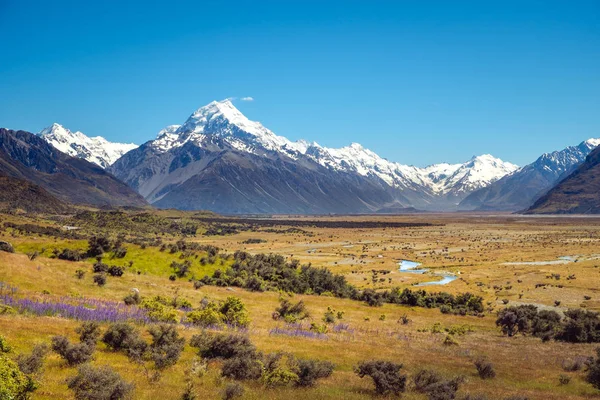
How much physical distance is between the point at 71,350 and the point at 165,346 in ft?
12.4

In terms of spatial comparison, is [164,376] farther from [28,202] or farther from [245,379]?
[28,202]

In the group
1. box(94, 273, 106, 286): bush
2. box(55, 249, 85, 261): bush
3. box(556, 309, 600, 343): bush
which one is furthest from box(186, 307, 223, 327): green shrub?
box(556, 309, 600, 343): bush

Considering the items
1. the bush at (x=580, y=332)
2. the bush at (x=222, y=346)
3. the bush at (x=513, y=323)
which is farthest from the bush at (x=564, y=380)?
the bush at (x=222, y=346)

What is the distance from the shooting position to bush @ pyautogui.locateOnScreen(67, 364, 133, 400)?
13.7m

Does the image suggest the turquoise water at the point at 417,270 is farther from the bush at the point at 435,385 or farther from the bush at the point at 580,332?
the bush at the point at 435,385

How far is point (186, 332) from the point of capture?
24469mm

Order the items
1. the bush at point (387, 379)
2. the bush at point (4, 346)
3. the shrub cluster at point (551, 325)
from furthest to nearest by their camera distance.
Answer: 1. the shrub cluster at point (551, 325)
2. the bush at point (387, 379)
3. the bush at point (4, 346)

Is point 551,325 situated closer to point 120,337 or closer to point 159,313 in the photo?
point 159,313

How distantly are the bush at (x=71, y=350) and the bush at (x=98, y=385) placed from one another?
101 inches

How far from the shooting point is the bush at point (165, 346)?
18.6 meters

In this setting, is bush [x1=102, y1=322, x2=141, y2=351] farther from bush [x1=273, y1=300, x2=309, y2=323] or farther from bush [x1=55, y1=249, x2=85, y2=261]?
bush [x1=55, y1=249, x2=85, y2=261]

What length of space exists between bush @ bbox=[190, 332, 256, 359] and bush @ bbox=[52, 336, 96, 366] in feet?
17.8

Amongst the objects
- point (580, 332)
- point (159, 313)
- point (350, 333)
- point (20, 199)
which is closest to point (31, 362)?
point (159, 313)

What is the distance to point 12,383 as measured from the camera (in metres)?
11.2
